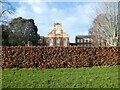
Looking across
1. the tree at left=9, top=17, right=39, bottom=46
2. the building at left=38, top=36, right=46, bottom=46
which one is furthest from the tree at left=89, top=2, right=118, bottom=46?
the building at left=38, top=36, right=46, bottom=46

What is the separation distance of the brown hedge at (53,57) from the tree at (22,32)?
34.1m

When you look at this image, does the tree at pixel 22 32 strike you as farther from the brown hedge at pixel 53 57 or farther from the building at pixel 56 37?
the brown hedge at pixel 53 57

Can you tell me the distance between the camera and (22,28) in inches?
2547

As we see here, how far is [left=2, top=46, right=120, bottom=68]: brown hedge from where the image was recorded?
68.8 feet

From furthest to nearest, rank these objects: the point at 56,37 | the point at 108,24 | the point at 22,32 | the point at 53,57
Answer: the point at 56,37 < the point at 22,32 < the point at 108,24 < the point at 53,57

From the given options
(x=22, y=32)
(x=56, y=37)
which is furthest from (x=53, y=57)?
(x=56, y=37)

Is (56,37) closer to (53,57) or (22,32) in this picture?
(22,32)

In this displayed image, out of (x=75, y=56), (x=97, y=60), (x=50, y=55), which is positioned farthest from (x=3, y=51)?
(x=97, y=60)

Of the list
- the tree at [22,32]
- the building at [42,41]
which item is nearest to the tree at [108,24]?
the tree at [22,32]

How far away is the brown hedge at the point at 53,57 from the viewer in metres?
21.0

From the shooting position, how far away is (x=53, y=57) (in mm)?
21469

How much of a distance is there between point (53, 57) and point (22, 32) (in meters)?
41.8

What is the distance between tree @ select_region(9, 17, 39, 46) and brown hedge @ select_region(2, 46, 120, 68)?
112 ft

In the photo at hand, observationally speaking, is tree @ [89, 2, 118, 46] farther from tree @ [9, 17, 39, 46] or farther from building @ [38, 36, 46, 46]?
building @ [38, 36, 46, 46]
